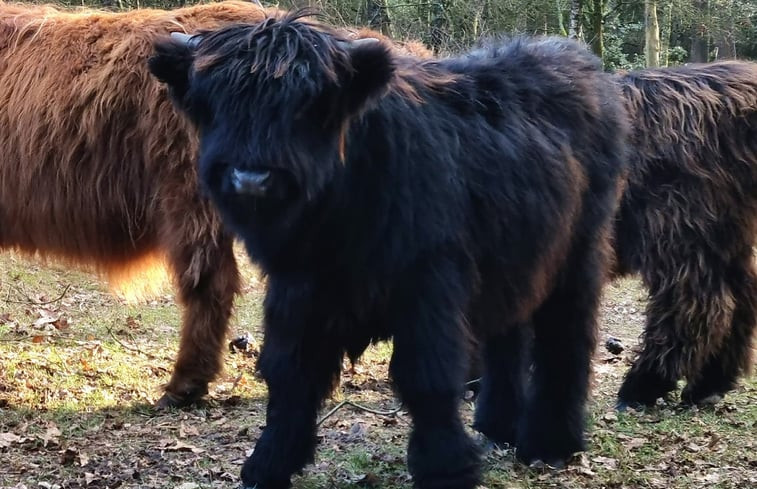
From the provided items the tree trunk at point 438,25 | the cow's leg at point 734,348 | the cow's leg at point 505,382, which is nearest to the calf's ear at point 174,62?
the cow's leg at point 505,382

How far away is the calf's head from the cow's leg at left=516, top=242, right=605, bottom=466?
59.4 inches

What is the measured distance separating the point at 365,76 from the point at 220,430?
2.45 m

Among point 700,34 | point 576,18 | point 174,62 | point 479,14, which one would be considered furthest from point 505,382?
point 700,34

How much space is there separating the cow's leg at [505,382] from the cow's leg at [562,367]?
0.71ft

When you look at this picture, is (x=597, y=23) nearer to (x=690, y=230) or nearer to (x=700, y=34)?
(x=700, y=34)

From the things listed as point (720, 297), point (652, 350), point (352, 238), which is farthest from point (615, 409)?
point (352, 238)

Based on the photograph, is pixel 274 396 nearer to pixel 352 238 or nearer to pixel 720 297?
pixel 352 238

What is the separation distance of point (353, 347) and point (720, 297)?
9.21 ft

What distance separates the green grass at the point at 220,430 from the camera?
13.0 feet

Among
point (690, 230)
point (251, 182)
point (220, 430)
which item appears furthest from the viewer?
point (690, 230)

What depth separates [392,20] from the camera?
47.6ft

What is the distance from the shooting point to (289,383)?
3494 mm

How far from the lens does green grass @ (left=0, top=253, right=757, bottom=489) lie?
3.95 metres

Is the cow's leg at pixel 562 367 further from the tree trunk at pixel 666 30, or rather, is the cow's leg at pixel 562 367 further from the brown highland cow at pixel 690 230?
the tree trunk at pixel 666 30
